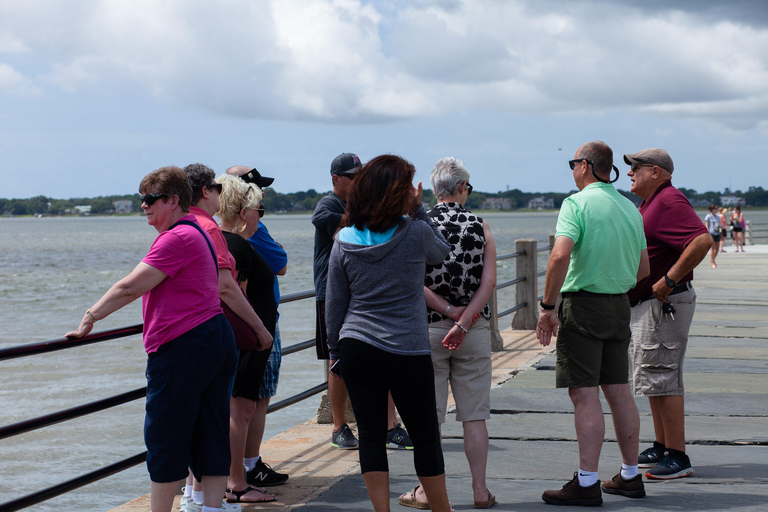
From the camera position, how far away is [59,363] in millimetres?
14820

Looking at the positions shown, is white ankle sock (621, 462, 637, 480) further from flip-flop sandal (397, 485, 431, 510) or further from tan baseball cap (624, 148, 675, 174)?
tan baseball cap (624, 148, 675, 174)

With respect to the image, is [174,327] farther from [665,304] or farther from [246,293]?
[665,304]

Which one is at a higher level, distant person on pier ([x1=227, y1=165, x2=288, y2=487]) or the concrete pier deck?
distant person on pier ([x1=227, y1=165, x2=288, y2=487])

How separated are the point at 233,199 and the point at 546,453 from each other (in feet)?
8.67

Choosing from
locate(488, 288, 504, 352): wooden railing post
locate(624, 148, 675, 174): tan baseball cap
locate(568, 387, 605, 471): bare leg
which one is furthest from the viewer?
locate(488, 288, 504, 352): wooden railing post

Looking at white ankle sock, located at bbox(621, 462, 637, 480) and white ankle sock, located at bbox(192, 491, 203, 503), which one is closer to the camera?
white ankle sock, located at bbox(192, 491, 203, 503)

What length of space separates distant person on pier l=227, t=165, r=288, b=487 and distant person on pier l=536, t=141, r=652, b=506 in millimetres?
1470

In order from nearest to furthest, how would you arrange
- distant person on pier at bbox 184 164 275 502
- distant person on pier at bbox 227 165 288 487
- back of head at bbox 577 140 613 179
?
distant person on pier at bbox 184 164 275 502 → back of head at bbox 577 140 613 179 → distant person on pier at bbox 227 165 288 487

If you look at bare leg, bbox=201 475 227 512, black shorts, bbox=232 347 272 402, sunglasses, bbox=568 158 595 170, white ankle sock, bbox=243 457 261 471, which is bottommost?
white ankle sock, bbox=243 457 261 471

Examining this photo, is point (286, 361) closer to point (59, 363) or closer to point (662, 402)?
point (59, 363)

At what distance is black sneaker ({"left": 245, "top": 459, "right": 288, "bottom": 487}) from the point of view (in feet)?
15.2

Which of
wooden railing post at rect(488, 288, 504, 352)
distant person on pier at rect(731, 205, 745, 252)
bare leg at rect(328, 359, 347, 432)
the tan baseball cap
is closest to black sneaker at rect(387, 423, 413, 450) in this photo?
bare leg at rect(328, 359, 347, 432)

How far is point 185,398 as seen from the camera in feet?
11.2

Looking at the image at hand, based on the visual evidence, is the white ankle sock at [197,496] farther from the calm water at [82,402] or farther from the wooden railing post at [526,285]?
the wooden railing post at [526,285]
